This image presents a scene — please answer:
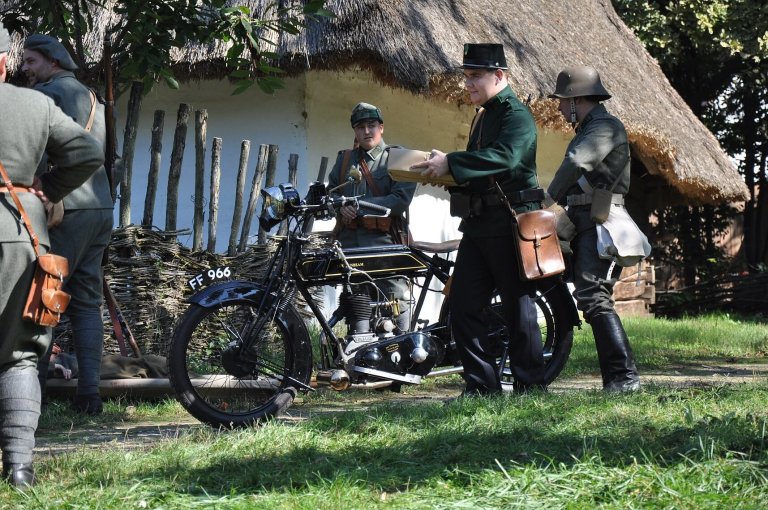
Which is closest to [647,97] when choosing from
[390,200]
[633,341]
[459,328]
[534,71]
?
[534,71]

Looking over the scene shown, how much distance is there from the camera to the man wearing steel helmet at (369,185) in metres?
6.69

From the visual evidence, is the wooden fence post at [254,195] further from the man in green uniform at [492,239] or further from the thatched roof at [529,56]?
the man in green uniform at [492,239]

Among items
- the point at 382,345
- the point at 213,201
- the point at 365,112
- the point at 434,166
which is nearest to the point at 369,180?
the point at 365,112

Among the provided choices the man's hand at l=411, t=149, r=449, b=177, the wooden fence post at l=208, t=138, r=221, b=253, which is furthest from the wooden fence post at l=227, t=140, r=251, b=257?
the man's hand at l=411, t=149, r=449, b=177

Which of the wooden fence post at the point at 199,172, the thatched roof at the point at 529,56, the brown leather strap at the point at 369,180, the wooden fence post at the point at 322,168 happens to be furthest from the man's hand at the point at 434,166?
the thatched roof at the point at 529,56

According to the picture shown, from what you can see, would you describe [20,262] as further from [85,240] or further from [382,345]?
[382,345]

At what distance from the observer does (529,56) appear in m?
11.1

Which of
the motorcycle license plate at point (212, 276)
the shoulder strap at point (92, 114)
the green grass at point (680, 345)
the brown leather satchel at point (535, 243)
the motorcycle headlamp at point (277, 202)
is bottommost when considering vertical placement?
the green grass at point (680, 345)

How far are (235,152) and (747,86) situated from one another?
424 inches

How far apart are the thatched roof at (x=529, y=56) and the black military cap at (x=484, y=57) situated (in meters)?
3.61

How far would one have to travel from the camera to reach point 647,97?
13.4 m

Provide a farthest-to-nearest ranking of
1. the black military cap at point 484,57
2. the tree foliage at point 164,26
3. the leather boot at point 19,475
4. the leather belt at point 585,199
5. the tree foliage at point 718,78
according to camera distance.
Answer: the tree foliage at point 718,78 < the leather belt at point 585,199 < the tree foliage at point 164,26 < the black military cap at point 484,57 < the leather boot at point 19,475

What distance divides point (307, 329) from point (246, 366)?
1.38 ft

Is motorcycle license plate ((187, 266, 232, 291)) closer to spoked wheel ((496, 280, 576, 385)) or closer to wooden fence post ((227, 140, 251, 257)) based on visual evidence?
spoked wheel ((496, 280, 576, 385))
